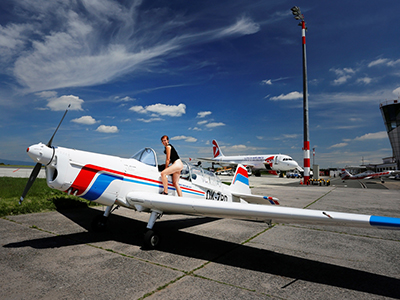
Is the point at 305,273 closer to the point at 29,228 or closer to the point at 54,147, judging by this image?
the point at 54,147

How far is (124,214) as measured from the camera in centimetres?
824

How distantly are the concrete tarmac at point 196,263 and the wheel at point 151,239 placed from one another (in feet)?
0.41

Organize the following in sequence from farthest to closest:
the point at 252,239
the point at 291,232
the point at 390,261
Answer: the point at 291,232, the point at 252,239, the point at 390,261

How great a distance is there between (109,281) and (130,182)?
2260mm

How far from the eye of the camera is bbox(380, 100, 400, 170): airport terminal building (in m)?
73.5

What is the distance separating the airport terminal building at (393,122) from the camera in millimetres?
73500

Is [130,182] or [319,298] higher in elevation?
[130,182]

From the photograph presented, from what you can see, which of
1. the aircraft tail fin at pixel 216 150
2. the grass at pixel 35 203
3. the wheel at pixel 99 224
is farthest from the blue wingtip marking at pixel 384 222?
the aircraft tail fin at pixel 216 150

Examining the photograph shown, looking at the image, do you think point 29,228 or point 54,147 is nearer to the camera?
point 54,147

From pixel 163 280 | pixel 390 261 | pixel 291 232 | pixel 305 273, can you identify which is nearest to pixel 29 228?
pixel 163 280

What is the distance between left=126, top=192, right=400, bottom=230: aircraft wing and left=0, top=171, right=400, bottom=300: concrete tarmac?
0.80 metres

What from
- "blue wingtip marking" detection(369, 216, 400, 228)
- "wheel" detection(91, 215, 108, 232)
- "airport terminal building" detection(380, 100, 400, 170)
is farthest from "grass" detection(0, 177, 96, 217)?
"airport terminal building" detection(380, 100, 400, 170)

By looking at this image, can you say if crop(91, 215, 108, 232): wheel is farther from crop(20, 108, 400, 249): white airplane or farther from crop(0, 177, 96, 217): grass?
crop(0, 177, 96, 217): grass

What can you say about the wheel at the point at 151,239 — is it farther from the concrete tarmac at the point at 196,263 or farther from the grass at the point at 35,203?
the grass at the point at 35,203
